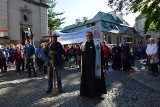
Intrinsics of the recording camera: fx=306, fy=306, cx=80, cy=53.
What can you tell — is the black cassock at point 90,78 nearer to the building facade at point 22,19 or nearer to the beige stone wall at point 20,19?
the building facade at point 22,19

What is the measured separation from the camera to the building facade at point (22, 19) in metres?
32.8

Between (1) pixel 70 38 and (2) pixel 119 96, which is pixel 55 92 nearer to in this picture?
(2) pixel 119 96

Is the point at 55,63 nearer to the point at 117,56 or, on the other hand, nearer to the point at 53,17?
the point at 117,56

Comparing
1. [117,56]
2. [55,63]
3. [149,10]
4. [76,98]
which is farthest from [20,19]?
[76,98]

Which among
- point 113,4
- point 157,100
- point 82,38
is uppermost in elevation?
point 113,4

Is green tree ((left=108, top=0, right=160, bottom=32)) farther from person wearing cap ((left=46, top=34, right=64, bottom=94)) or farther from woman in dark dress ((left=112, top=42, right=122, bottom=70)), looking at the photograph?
person wearing cap ((left=46, top=34, right=64, bottom=94))

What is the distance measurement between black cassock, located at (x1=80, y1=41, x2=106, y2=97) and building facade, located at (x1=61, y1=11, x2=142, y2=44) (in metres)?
50.2

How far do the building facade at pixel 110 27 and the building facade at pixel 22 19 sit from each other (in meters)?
21.7

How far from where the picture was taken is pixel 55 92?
9.50 m

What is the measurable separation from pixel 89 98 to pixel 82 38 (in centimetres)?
1379

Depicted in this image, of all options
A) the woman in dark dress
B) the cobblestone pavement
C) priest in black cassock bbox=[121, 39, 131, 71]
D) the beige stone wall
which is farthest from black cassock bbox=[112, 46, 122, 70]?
the beige stone wall

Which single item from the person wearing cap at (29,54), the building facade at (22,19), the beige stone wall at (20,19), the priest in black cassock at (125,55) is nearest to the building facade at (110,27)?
the beige stone wall at (20,19)

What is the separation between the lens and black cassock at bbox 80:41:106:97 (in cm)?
891

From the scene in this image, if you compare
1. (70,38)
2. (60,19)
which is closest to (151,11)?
(70,38)
